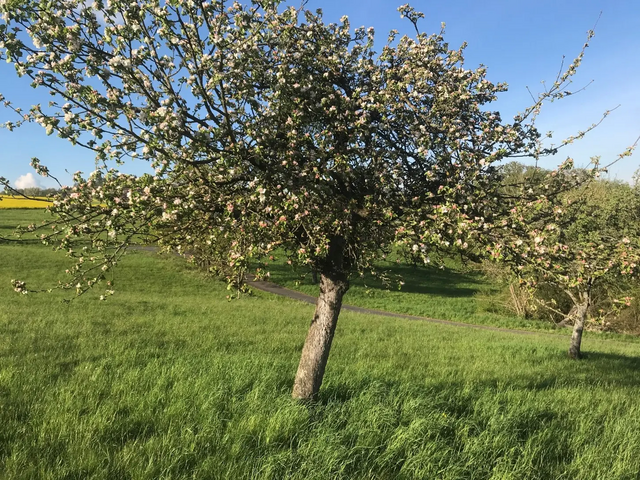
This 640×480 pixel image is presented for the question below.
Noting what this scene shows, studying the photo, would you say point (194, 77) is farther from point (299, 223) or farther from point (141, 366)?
point (141, 366)

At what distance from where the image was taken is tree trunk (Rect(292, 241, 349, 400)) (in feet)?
21.8

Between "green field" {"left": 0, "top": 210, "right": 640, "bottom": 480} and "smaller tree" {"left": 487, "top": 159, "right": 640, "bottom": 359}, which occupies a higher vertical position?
"smaller tree" {"left": 487, "top": 159, "right": 640, "bottom": 359}

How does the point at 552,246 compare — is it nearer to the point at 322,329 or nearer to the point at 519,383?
the point at 322,329

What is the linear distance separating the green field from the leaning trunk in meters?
0.36

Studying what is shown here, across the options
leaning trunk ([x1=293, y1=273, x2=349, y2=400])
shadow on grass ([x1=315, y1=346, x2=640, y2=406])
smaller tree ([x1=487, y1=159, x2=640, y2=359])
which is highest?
smaller tree ([x1=487, y1=159, x2=640, y2=359])

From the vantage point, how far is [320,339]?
6.83 m

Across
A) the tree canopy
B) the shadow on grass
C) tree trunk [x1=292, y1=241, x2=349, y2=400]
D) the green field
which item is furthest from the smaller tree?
the shadow on grass

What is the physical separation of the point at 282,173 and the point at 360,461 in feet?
12.5

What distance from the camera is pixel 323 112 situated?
5629 mm

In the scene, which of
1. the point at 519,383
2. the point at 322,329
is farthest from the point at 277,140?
the point at 519,383

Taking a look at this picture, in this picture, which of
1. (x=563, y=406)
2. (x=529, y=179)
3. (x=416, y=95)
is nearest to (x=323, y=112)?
Answer: (x=416, y=95)

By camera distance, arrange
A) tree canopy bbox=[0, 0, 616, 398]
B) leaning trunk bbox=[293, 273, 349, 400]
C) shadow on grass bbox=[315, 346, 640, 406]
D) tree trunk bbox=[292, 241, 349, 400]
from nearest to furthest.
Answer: tree canopy bbox=[0, 0, 616, 398] < tree trunk bbox=[292, 241, 349, 400] < leaning trunk bbox=[293, 273, 349, 400] < shadow on grass bbox=[315, 346, 640, 406]

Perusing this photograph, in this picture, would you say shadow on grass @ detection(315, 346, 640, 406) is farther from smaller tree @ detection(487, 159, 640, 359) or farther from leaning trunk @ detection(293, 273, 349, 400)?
smaller tree @ detection(487, 159, 640, 359)

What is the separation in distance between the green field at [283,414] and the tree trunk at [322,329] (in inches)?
15.1
